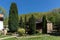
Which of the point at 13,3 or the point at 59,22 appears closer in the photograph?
the point at 13,3

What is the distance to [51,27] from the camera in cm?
4944

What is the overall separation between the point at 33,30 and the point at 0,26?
1110cm

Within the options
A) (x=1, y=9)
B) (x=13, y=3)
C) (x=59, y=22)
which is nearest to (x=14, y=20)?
(x=13, y=3)

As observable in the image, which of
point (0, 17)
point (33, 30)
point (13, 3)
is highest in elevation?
point (13, 3)

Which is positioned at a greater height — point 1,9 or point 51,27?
point 1,9

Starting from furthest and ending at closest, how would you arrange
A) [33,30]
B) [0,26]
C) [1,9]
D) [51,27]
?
[1,9] → [51,27] → [0,26] → [33,30]

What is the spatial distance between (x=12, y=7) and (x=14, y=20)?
292 centimetres

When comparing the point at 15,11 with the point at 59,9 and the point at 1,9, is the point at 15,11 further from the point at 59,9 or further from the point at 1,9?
the point at 59,9

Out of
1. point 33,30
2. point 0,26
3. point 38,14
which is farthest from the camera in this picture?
point 38,14

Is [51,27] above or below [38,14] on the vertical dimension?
below

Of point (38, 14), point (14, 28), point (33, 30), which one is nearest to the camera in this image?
point (33, 30)

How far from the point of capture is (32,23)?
35469 mm

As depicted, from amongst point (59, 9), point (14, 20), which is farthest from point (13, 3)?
point (59, 9)

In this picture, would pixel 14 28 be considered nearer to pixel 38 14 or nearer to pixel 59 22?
pixel 59 22
